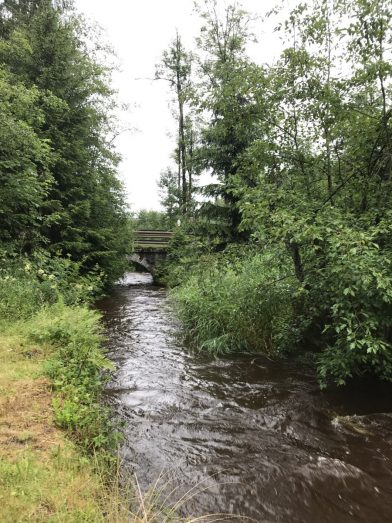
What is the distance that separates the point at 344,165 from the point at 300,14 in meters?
2.46

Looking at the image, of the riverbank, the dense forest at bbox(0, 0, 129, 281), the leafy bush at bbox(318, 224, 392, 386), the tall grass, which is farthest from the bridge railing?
the leafy bush at bbox(318, 224, 392, 386)

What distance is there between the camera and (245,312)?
742 centimetres

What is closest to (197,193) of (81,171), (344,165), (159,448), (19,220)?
(81,171)

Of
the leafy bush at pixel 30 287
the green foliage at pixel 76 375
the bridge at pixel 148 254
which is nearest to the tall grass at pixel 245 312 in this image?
the green foliage at pixel 76 375

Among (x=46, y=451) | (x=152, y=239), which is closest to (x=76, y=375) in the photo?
(x=46, y=451)

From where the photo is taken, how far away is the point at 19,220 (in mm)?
9773

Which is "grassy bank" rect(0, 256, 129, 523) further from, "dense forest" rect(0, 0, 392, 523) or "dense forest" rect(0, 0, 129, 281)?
"dense forest" rect(0, 0, 129, 281)

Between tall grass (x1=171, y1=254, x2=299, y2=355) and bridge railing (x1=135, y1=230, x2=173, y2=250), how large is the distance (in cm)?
1286

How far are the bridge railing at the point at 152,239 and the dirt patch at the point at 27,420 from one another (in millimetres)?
17295

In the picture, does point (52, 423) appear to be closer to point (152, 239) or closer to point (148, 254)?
point (148, 254)

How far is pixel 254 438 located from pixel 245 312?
10.7 ft

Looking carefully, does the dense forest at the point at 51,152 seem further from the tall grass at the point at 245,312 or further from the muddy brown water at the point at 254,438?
the muddy brown water at the point at 254,438

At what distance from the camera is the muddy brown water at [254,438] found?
334cm

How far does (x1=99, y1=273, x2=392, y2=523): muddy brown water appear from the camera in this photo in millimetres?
3338
